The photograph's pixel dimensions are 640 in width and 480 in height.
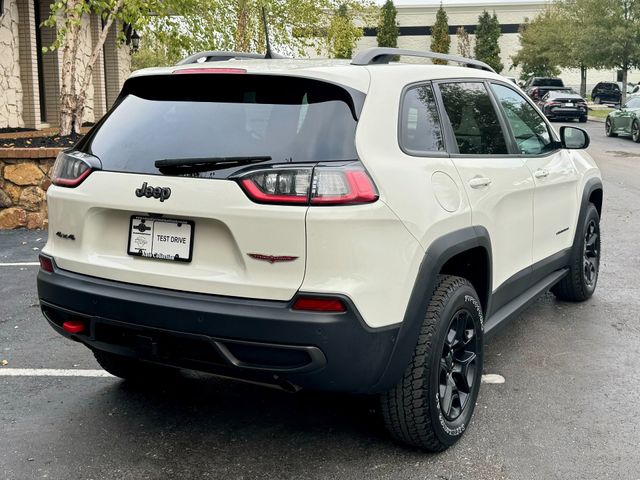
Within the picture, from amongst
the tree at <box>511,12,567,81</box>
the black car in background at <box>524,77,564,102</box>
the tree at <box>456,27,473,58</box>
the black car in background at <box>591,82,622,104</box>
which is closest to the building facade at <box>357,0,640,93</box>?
the tree at <box>456,27,473,58</box>

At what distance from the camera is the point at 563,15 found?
49531mm

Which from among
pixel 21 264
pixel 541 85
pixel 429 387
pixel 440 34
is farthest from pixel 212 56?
pixel 440 34

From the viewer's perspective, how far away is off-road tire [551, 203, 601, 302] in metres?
5.85

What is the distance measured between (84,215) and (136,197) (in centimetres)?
32

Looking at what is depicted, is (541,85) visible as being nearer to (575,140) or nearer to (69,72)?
(69,72)

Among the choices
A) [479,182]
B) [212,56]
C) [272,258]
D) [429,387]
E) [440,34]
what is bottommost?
[429,387]

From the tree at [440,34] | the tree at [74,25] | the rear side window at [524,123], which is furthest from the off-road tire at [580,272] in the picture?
the tree at [440,34]

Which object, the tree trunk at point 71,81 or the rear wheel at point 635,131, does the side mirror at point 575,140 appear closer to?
the tree trunk at point 71,81

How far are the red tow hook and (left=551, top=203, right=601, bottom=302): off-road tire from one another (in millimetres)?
3668

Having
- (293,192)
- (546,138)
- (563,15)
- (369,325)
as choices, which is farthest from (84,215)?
(563,15)

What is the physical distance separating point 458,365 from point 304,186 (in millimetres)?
1313

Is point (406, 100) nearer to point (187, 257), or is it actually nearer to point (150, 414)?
point (187, 257)

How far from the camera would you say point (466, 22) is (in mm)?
78250

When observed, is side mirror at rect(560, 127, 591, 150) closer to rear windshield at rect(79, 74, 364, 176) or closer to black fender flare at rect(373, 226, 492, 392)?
black fender flare at rect(373, 226, 492, 392)
